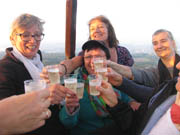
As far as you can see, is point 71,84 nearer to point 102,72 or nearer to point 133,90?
point 102,72

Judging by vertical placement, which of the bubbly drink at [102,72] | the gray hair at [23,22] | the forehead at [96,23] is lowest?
the bubbly drink at [102,72]

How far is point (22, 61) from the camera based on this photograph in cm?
211

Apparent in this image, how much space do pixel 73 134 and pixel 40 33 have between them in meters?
1.53

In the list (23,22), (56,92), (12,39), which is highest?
(23,22)

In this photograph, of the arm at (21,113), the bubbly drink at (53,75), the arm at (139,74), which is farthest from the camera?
the arm at (139,74)

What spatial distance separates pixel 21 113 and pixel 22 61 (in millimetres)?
1467

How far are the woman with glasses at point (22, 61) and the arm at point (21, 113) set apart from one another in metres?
1.05

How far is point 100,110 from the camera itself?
2068 mm

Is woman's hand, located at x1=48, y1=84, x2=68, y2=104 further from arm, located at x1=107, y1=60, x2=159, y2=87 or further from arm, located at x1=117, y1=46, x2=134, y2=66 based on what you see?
arm, located at x1=117, y1=46, x2=134, y2=66

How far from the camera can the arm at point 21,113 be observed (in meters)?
0.78

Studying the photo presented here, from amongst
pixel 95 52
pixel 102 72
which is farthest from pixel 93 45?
pixel 102 72

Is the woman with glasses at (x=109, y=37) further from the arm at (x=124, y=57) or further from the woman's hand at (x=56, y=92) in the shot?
the woman's hand at (x=56, y=92)

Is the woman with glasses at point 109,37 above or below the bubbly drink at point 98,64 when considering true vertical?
above

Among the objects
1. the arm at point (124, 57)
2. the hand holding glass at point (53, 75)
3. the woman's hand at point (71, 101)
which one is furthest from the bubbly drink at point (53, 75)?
the arm at point (124, 57)
